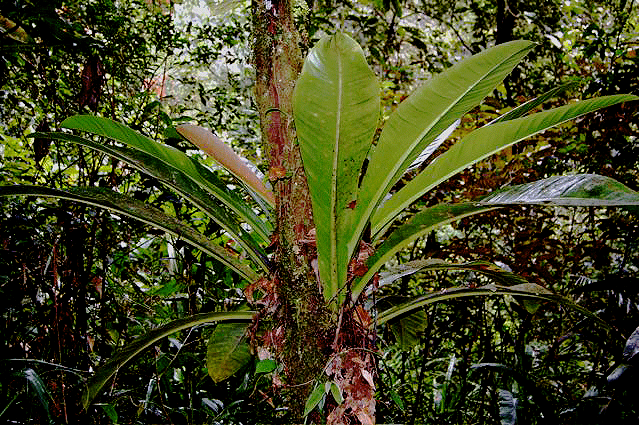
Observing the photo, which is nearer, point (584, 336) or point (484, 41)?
point (584, 336)

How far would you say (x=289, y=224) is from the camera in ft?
3.68

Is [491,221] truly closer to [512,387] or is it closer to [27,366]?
[512,387]

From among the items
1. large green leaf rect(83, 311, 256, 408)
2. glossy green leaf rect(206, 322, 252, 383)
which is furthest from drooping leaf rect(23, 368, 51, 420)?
glossy green leaf rect(206, 322, 252, 383)

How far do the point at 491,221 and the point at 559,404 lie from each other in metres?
1.11

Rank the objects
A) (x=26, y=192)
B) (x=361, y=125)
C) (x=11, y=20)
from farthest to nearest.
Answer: (x=11, y=20) → (x=26, y=192) → (x=361, y=125)

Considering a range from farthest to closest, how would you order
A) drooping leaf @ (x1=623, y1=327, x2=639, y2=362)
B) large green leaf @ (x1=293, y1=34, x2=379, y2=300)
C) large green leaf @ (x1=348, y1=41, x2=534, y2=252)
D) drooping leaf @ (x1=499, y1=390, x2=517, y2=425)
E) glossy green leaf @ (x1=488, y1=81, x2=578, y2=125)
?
drooping leaf @ (x1=499, y1=390, x2=517, y2=425) → drooping leaf @ (x1=623, y1=327, x2=639, y2=362) → glossy green leaf @ (x1=488, y1=81, x2=578, y2=125) → large green leaf @ (x1=348, y1=41, x2=534, y2=252) → large green leaf @ (x1=293, y1=34, x2=379, y2=300)

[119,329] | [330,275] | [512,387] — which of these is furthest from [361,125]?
[512,387]

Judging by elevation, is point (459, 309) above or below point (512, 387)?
above

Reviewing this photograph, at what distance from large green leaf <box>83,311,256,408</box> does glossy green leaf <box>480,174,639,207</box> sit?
2.32ft

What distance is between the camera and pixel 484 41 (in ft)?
13.3

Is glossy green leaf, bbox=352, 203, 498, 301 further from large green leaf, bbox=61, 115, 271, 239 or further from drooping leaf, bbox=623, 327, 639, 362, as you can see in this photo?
drooping leaf, bbox=623, 327, 639, 362

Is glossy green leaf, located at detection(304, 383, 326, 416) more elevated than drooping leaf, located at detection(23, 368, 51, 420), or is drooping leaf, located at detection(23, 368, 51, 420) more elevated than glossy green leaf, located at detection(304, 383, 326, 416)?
drooping leaf, located at detection(23, 368, 51, 420)

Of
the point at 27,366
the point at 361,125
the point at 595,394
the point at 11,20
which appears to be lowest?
the point at 595,394

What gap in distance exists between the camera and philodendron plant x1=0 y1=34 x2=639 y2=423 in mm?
859
